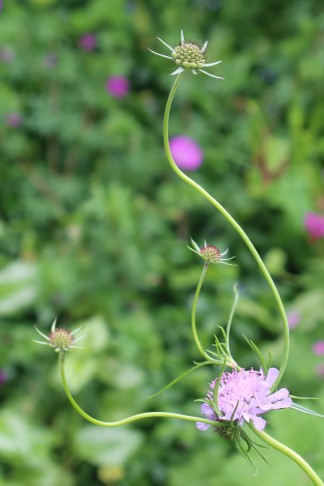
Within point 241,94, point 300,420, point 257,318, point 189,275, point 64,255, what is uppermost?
point 241,94

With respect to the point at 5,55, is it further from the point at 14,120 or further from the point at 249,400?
the point at 249,400

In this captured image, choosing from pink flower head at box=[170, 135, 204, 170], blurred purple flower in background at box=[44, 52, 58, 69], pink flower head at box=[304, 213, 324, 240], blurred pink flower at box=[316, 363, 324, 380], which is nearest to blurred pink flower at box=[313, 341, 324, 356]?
blurred pink flower at box=[316, 363, 324, 380]

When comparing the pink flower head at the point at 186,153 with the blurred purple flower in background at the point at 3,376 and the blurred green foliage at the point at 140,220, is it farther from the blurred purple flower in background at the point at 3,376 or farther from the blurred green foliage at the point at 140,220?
the blurred purple flower in background at the point at 3,376

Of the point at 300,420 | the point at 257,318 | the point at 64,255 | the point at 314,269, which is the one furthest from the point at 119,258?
the point at 300,420

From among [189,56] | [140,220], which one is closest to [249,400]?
[189,56]

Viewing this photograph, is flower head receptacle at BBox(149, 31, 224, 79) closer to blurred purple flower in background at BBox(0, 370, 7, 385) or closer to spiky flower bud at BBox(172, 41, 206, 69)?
spiky flower bud at BBox(172, 41, 206, 69)

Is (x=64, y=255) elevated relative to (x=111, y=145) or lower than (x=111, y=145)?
lower

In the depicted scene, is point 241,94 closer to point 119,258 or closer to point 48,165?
point 48,165
